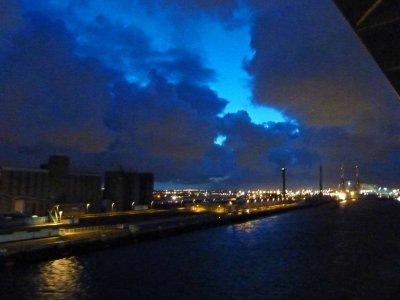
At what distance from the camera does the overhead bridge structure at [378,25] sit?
10.2m

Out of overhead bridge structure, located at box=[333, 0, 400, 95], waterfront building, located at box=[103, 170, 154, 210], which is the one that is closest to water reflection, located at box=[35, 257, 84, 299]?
overhead bridge structure, located at box=[333, 0, 400, 95]

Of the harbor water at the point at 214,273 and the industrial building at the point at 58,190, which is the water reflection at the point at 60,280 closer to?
the harbor water at the point at 214,273

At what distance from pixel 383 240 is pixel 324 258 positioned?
739 inches

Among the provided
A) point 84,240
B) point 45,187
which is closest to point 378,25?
point 84,240

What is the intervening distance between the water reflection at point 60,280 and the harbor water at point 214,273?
0.05 m

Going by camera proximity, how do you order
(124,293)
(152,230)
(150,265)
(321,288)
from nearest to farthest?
(124,293), (321,288), (150,265), (152,230)

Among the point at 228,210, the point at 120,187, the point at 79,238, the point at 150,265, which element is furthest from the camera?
the point at 228,210

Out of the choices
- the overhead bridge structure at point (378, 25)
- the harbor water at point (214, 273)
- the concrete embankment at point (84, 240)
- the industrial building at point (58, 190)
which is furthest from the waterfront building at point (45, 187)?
the overhead bridge structure at point (378, 25)

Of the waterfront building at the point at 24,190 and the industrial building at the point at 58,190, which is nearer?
the waterfront building at the point at 24,190

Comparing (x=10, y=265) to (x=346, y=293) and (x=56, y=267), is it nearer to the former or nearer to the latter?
(x=56, y=267)

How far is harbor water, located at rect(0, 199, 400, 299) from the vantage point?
25.7 m

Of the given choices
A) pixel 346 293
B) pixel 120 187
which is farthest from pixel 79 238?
pixel 120 187

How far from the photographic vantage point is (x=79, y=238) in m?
39.6

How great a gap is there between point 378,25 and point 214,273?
2401 cm
